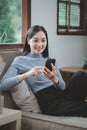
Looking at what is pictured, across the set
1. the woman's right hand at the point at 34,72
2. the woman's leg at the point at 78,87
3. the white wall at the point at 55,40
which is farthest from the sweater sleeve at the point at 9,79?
the white wall at the point at 55,40

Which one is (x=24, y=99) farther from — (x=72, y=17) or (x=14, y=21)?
(x=72, y=17)

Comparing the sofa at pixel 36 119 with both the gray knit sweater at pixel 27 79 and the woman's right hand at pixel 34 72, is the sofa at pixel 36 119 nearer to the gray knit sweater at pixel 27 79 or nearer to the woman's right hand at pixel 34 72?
the gray knit sweater at pixel 27 79

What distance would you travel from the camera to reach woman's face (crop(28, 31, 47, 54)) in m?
2.60

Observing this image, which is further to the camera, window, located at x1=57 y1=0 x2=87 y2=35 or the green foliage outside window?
window, located at x1=57 y1=0 x2=87 y2=35

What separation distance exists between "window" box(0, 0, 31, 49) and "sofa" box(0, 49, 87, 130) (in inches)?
26.6

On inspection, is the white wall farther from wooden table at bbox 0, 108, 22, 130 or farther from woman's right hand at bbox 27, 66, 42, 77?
wooden table at bbox 0, 108, 22, 130

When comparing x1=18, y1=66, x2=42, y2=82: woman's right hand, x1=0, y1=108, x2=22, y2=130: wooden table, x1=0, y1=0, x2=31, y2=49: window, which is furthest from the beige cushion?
x1=0, y1=0, x2=31, y2=49: window

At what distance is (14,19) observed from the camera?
131 inches

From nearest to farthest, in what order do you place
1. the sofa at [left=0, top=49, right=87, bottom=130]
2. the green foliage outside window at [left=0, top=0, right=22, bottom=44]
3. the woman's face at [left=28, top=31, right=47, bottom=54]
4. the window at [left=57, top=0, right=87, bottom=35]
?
the sofa at [left=0, top=49, right=87, bottom=130], the woman's face at [left=28, top=31, right=47, bottom=54], the green foliage outside window at [left=0, top=0, right=22, bottom=44], the window at [left=57, top=0, right=87, bottom=35]

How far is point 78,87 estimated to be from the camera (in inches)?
104

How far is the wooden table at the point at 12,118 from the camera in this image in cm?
201

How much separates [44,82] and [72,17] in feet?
5.95

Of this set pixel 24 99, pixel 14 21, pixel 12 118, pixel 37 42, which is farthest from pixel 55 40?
pixel 12 118

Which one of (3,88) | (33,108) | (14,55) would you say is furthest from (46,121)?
(14,55)
